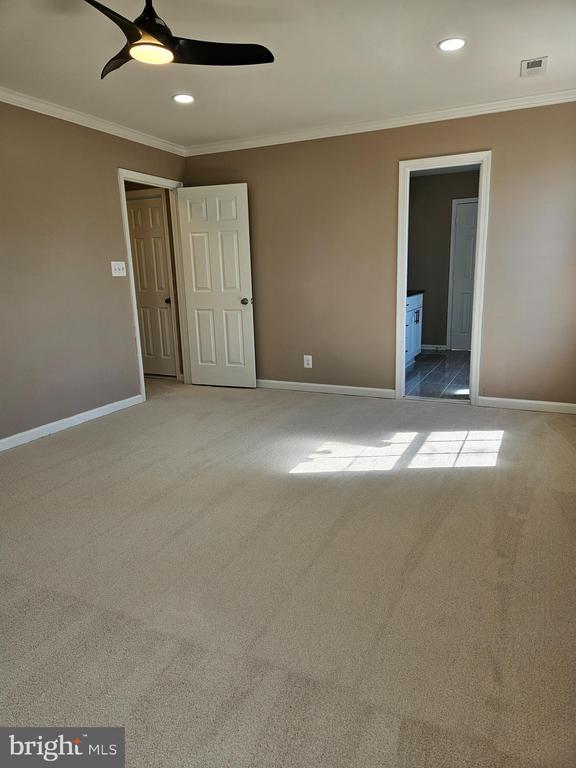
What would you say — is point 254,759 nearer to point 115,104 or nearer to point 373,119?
point 115,104

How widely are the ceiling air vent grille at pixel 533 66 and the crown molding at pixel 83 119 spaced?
126 inches

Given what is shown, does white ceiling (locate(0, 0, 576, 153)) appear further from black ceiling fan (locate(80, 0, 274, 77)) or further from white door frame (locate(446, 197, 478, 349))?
white door frame (locate(446, 197, 478, 349))

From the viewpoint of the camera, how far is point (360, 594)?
2.09 meters

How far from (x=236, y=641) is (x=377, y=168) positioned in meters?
4.16

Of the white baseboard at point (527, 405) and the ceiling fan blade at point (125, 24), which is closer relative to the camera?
the ceiling fan blade at point (125, 24)

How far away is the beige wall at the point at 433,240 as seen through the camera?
746 cm

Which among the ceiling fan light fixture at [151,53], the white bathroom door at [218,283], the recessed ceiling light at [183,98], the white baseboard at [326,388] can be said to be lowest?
the white baseboard at [326,388]

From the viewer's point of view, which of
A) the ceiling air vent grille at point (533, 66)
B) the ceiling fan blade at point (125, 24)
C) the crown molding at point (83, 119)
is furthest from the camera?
the crown molding at point (83, 119)

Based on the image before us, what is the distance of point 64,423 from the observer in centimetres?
432

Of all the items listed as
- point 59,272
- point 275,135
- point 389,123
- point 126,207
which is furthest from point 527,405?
point 126,207

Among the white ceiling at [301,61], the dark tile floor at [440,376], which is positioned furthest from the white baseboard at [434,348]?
the white ceiling at [301,61]

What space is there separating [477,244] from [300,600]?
139 inches

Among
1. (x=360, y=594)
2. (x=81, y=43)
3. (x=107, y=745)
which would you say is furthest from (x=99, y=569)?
(x=81, y=43)

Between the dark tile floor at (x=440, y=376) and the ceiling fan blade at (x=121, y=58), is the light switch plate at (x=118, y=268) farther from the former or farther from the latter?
the dark tile floor at (x=440, y=376)
